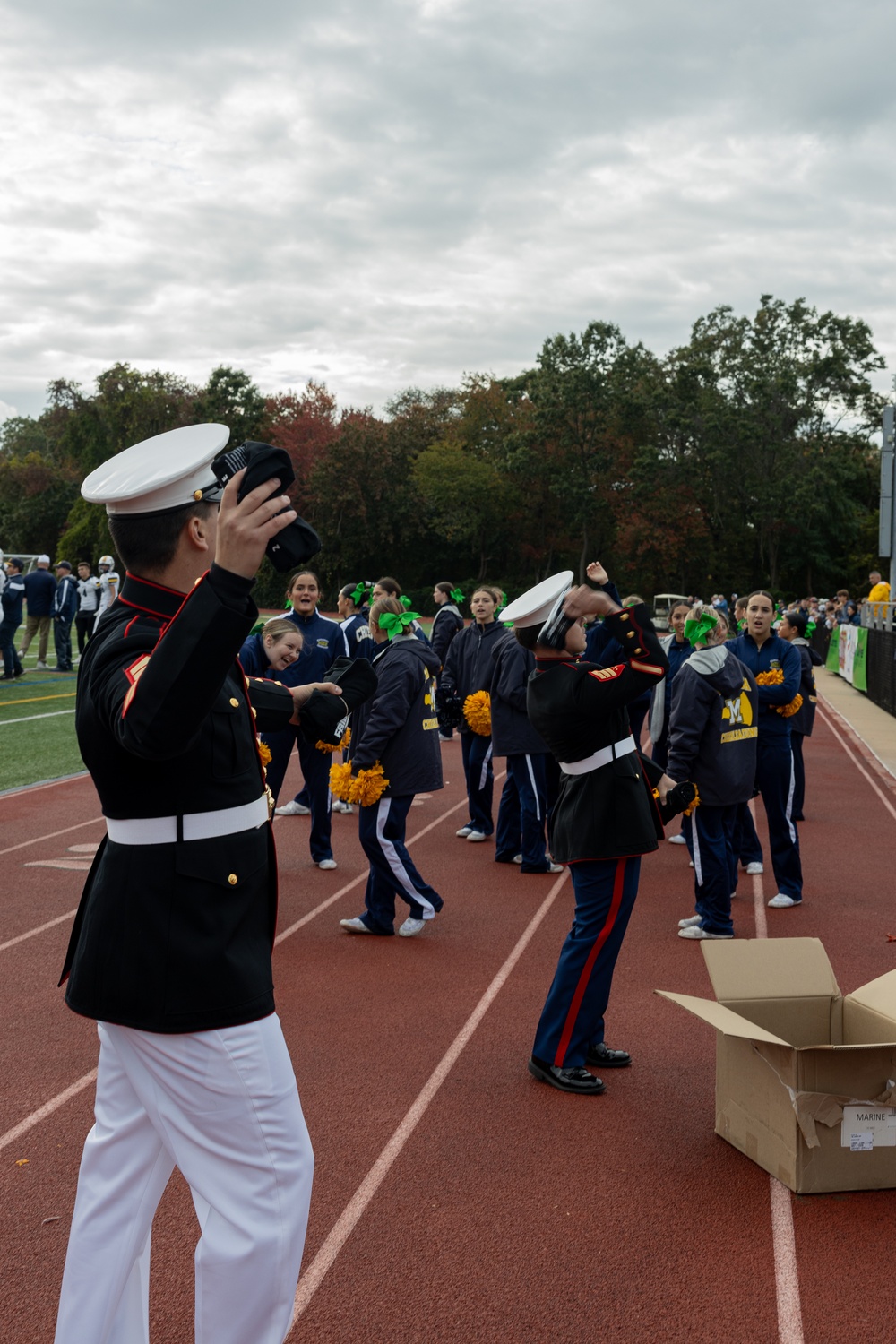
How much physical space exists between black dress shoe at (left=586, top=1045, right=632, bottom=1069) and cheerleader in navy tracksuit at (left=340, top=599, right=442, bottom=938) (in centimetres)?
202

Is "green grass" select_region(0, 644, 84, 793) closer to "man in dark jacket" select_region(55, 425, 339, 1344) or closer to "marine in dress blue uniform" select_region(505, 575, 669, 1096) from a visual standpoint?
"marine in dress blue uniform" select_region(505, 575, 669, 1096)

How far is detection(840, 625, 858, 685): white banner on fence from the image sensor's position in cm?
2416

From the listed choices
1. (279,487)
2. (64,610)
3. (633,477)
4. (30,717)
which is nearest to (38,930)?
(279,487)

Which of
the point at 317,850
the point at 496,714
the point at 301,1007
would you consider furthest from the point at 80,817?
the point at 301,1007

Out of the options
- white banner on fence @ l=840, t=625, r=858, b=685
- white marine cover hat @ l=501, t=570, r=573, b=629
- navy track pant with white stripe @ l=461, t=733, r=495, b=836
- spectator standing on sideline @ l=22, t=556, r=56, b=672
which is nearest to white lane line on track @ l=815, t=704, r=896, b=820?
navy track pant with white stripe @ l=461, t=733, r=495, b=836

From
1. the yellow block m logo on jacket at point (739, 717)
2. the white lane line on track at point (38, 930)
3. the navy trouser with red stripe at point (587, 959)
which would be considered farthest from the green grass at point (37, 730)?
the navy trouser with red stripe at point (587, 959)

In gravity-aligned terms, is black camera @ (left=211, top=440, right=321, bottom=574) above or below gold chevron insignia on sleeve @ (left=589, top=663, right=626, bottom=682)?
above

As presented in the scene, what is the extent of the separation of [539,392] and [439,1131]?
52.5 metres

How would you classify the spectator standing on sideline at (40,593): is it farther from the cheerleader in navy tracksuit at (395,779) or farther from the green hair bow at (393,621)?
the cheerleader in navy tracksuit at (395,779)

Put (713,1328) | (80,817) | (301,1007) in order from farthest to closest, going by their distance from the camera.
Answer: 1. (80,817)
2. (301,1007)
3. (713,1328)

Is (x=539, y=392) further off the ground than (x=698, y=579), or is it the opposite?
(x=539, y=392)

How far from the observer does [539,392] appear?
5412 centimetres

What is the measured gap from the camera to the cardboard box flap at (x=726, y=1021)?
348 centimetres

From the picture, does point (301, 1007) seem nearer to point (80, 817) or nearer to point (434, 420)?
point (80, 817)
